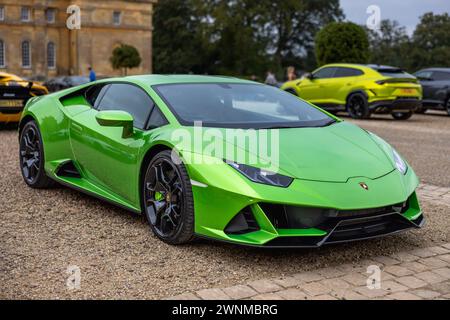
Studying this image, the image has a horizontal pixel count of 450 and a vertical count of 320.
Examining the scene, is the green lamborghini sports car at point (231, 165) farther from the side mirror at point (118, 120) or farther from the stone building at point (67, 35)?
the stone building at point (67, 35)

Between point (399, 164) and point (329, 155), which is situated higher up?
point (329, 155)

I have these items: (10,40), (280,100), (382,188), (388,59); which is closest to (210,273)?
(382,188)

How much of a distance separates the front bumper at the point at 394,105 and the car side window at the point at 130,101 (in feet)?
38.6

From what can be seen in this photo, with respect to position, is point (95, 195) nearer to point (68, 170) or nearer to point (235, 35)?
point (68, 170)

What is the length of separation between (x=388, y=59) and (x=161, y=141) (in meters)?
62.5

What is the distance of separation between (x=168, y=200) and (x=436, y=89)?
53.8 feet

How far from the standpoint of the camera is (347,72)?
56.7 feet

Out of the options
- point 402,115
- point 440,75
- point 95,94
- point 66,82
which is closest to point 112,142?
point 95,94

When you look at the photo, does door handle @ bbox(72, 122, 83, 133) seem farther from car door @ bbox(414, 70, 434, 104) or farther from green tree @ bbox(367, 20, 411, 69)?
green tree @ bbox(367, 20, 411, 69)

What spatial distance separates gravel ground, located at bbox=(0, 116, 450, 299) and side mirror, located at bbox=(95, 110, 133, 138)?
2.67 feet

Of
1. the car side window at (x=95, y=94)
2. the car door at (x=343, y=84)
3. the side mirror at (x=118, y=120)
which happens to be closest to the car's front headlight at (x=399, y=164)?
the side mirror at (x=118, y=120)

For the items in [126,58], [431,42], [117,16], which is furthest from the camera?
[117,16]

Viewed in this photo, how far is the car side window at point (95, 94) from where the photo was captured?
5812 millimetres

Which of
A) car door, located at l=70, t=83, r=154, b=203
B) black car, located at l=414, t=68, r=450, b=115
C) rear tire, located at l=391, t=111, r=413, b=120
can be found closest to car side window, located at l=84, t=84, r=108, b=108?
car door, located at l=70, t=83, r=154, b=203
